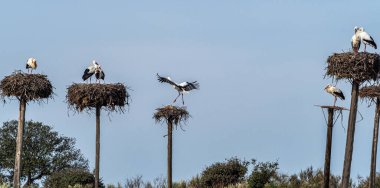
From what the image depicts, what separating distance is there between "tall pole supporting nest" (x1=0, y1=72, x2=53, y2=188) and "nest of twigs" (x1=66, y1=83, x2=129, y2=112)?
0.77 m

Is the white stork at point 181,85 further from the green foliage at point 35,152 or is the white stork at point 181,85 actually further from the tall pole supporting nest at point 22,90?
the green foliage at point 35,152

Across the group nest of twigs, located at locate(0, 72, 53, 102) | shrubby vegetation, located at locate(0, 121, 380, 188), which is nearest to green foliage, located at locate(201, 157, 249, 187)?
shrubby vegetation, located at locate(0, 121, 380, 188)

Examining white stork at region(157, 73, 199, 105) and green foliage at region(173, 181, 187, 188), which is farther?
green foliage at region(173, 181, 187, 188)

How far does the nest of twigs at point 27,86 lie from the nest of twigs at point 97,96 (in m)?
0.77

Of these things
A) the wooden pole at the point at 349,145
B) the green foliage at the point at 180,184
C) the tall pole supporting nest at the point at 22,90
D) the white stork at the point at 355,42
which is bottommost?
the green foliage at the point at 180,184

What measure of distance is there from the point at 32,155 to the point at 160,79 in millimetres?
25120

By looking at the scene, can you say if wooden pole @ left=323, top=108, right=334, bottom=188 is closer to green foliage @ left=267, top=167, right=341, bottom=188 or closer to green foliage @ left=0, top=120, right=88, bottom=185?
green foliage @ left=267, top=167, right=341, bottom=188

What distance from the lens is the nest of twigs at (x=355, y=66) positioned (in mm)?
23250

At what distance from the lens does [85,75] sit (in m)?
29.9

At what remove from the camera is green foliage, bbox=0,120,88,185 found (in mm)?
54781

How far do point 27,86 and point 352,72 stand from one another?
A: 10.1 metres

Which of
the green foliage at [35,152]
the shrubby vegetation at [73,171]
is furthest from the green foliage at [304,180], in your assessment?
the green foliage at [35,152]

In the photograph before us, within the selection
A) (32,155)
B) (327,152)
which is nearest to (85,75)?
(327,152)

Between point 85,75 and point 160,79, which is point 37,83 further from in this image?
point 160,79
